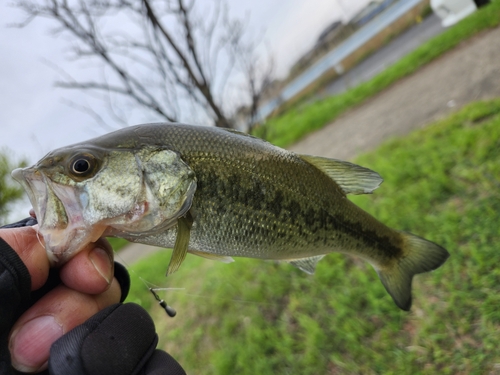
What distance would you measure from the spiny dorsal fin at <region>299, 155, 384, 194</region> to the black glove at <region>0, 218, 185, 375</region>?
3.84 feet

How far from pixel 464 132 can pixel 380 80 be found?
23.5ft

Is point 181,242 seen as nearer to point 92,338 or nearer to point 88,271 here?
point 88,271

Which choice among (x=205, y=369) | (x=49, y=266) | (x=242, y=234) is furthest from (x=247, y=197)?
(x=205, y=369)

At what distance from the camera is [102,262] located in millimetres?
1432

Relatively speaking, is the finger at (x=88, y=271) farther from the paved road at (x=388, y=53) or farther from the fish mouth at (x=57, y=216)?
the paved road at (x=388, y=53)

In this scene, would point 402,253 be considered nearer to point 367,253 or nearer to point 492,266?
point 367,253

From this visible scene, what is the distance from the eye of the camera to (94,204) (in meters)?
1.42

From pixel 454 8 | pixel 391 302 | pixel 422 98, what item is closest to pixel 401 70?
pixel 454 8

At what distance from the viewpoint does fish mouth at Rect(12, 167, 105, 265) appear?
52.6 inches

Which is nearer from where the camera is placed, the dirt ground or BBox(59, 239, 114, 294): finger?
BBox(59, 239, 114, 294): finger

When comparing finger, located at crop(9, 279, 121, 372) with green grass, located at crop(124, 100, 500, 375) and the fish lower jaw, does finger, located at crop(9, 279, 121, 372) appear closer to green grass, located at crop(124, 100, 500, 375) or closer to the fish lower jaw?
the fish lower jaw

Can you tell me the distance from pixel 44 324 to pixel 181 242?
59 cm

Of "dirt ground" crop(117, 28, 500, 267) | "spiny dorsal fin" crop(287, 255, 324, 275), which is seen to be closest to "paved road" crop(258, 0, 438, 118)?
"dirt ground" crop(117, 28, 500, 267)

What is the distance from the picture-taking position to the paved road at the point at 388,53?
1585cm
